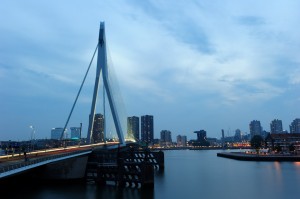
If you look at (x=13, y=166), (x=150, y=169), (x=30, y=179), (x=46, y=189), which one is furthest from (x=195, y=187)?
(x=13, y=166)

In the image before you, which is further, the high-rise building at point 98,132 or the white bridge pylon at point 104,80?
the high-rise building at point 98,132

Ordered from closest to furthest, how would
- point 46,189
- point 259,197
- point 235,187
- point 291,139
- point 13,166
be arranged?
point 13,166
point 259,197
point 46,189
point 235,187
point 291,139

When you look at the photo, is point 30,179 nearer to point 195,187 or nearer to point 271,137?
point 195,187

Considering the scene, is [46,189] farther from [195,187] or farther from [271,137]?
[271,137]

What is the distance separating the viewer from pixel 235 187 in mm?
32094

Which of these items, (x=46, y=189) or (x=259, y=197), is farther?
(x=46, y=189)

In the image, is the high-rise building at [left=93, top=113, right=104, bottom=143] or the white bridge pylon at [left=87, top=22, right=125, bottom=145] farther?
the high-rise building at [left=93, top=113, right=104, bottom=143]

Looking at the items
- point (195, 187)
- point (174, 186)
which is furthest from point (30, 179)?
point (195, 187)

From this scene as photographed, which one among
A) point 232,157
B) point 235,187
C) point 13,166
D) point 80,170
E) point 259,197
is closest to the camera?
point 13,166

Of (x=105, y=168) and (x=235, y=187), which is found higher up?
(x=105, y=168)

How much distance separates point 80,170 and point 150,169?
896 centimetres

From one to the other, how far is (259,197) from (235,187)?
549cm

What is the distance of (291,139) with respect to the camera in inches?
3873

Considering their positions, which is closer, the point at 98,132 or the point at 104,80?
the point at 104,80
